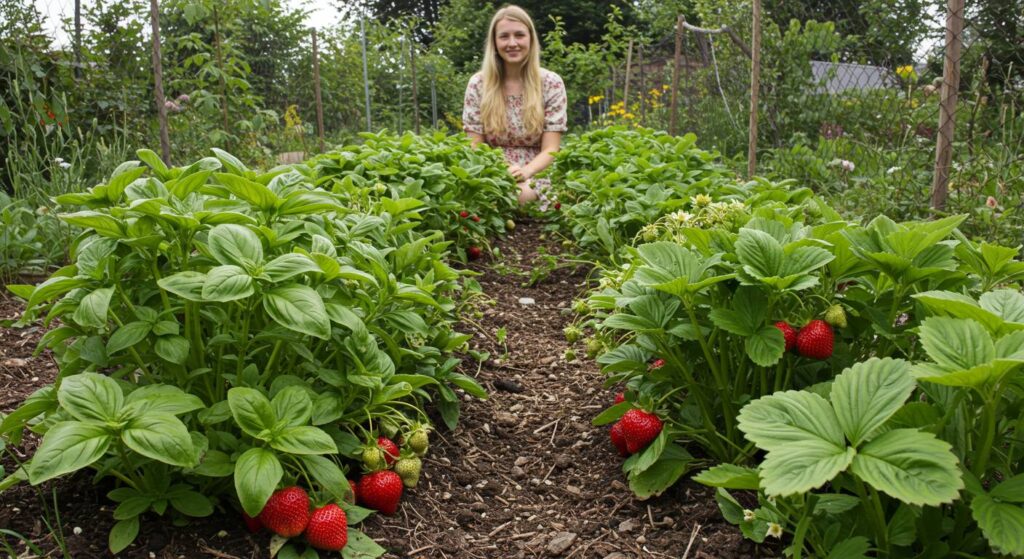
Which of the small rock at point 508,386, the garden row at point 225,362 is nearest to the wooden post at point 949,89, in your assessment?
the small rock at point 508,386

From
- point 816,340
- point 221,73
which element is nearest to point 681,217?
point 816,340

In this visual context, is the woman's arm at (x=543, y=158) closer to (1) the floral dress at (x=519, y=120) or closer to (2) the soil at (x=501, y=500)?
(1) the floral dress at (x=519, y=120)

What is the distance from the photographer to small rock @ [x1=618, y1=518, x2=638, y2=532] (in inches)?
78.4

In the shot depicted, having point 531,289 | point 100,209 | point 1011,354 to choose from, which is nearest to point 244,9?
point 531,289

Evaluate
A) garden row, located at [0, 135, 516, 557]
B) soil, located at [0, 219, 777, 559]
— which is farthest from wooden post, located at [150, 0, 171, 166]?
garden row, located at [0, 135, 516, 557]

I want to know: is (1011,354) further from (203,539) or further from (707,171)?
(707,171)

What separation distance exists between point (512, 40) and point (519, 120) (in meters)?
0.60

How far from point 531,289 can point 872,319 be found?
2.27 metres

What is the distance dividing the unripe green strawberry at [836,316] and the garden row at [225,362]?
93 cm

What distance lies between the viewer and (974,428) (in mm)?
1531

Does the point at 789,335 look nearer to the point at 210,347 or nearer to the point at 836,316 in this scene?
the point at 836,316

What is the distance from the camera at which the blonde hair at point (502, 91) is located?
5.98 metres

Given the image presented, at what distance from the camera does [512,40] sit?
584 centimetres

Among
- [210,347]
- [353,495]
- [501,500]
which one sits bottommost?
[501,500]
